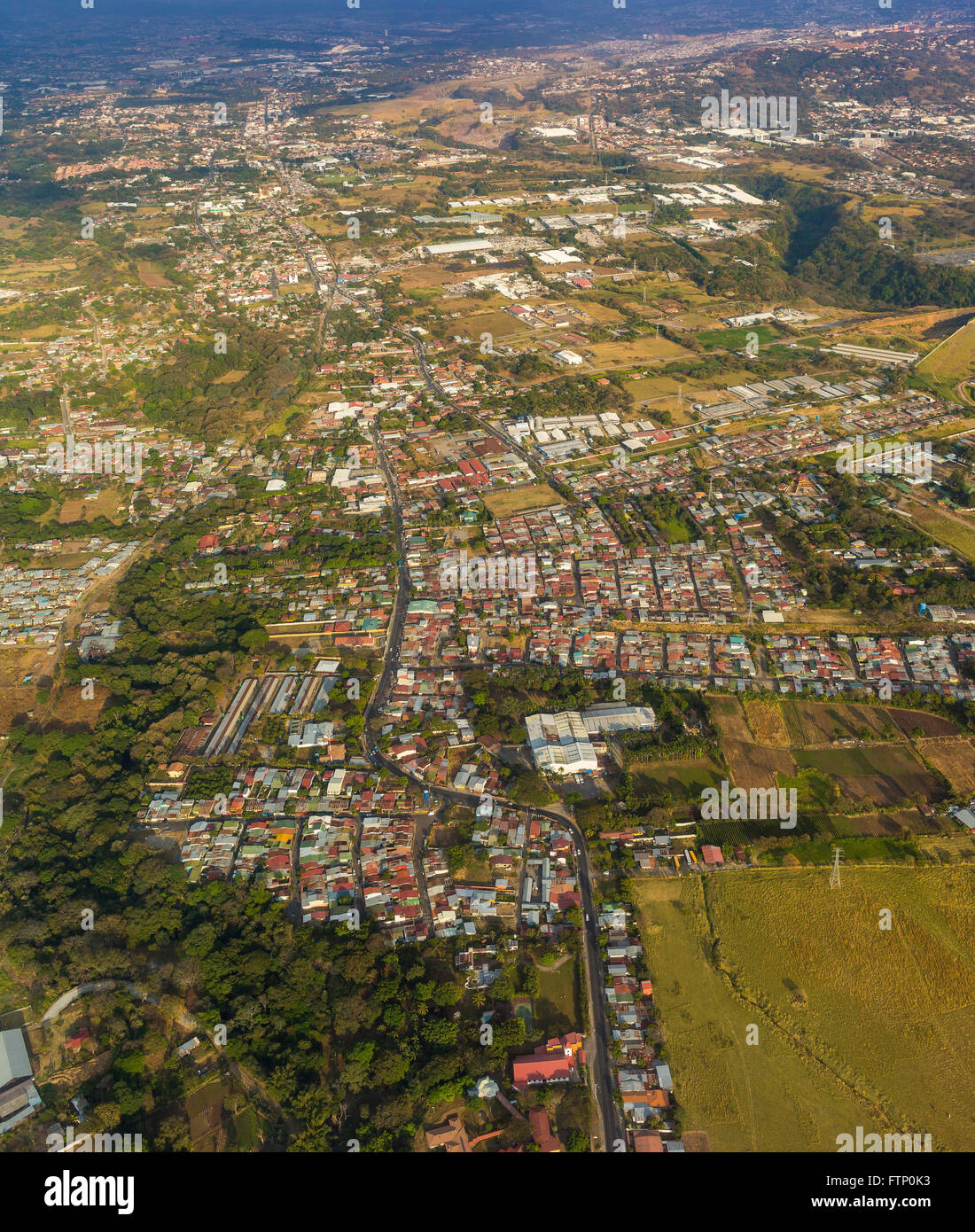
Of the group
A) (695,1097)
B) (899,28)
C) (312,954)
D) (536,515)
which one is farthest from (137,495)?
(899,28)

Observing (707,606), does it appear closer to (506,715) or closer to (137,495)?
(506,715)

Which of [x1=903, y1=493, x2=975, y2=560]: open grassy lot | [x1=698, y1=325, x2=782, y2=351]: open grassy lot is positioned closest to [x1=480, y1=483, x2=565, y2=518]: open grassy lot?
[x1=903, y1=493, x2=975, y2=560]: open grassy lot

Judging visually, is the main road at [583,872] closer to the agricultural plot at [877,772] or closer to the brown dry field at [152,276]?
the agricultural plot at [877,772]

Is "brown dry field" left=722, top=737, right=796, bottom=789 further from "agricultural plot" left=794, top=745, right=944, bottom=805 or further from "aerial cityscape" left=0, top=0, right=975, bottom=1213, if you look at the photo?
"agricultural plot" left=794, top=745, right=944, bottom=805

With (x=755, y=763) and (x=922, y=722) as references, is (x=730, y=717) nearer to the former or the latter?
(x=755, y=763)

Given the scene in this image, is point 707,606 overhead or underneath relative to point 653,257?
underneath

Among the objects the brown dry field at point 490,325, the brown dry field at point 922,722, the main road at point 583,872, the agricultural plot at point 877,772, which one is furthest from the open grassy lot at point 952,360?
the main road at point 583,872

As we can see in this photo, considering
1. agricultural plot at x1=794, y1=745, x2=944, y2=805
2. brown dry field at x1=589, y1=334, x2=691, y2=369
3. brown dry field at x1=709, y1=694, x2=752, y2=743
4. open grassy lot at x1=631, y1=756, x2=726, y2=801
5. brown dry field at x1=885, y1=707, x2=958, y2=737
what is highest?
brown dry field at x1=589, y1=334, x2=691, y2=369
